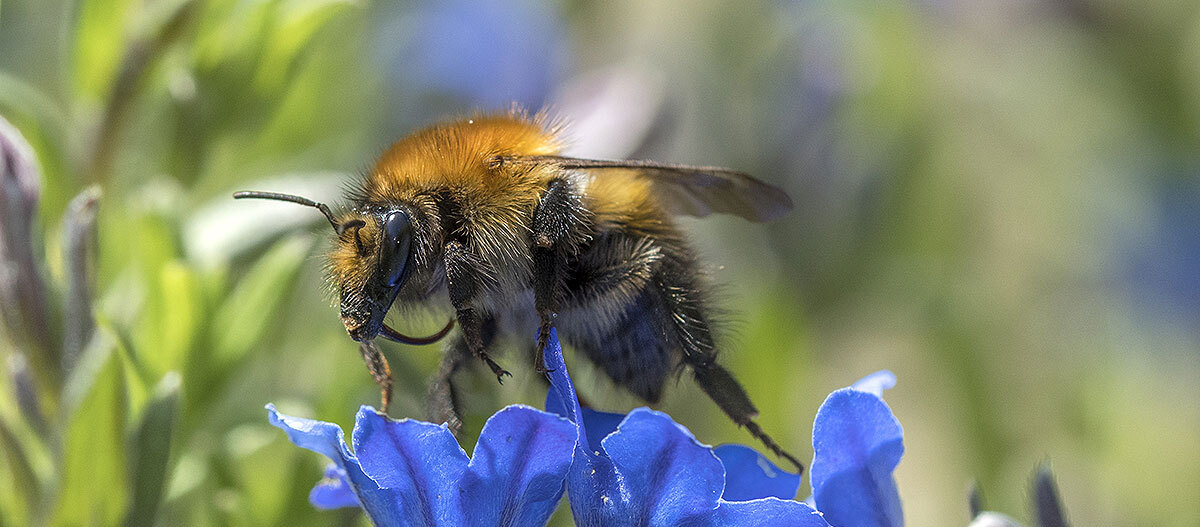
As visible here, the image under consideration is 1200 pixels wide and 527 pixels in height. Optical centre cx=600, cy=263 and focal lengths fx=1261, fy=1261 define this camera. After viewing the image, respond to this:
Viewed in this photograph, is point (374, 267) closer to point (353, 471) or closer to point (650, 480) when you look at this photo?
point (353, 471)

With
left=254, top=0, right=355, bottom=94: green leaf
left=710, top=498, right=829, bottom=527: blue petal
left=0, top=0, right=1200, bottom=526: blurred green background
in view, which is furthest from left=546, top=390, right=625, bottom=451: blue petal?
left=254, top=0, right=355, bottom=94: green leaf

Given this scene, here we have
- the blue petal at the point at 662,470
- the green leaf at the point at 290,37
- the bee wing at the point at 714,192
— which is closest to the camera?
the blue petal at the point at 662,470

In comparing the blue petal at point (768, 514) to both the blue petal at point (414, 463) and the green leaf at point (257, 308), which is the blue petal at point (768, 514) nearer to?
the blue petal at point (414, 463)

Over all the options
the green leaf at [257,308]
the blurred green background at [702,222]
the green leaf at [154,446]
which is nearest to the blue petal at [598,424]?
the blurred green background at [702,222]

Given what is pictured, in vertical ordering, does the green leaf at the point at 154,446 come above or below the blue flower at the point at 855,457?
below

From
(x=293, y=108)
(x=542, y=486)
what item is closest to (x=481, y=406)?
(x=542, y=486)

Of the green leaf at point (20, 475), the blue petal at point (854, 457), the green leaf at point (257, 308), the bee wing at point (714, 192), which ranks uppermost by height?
the bee wing at point (714, 192)

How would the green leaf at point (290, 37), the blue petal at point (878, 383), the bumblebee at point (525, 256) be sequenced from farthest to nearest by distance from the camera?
the green leaf at point (290, 37)
the bumblebee at point (525, 256)
the blue petal at point (878, 383)
